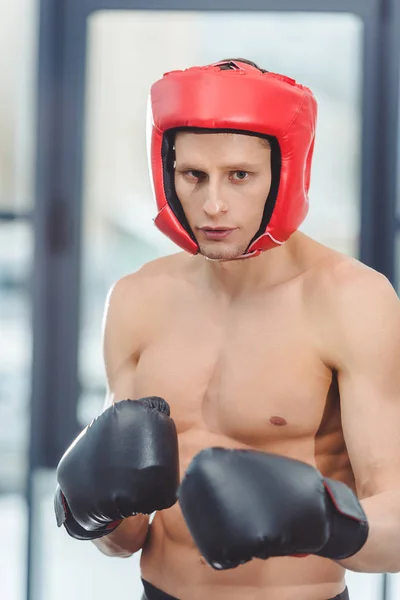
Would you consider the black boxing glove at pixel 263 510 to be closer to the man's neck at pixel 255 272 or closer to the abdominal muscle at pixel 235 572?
the abdominal muscle at pixel 235 572

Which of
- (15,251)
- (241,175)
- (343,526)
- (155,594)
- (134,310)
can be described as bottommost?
(155,594)

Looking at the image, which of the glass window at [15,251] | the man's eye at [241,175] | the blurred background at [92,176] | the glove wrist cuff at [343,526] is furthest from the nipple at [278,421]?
the glass window at [15,251]

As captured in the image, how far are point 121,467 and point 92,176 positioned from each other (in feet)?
6.55

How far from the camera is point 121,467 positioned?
111 cm

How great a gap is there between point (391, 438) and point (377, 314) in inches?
6.7

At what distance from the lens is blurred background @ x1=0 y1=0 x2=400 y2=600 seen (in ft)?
9.25

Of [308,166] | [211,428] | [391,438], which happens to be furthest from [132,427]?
[308,166]

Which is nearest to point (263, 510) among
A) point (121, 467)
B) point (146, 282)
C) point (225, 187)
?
point (121, 467)

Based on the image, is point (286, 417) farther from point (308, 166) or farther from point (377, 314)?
point (308, 166)

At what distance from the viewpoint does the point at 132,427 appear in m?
1.13

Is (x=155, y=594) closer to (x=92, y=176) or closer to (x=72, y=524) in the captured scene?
(x=72, y=524)

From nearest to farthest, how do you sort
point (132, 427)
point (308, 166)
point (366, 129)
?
point (132, 427), point (308, 166), point (366, 129)

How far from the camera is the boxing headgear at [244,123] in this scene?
115 centimetres

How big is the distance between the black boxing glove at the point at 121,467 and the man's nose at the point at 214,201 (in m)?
0.28
